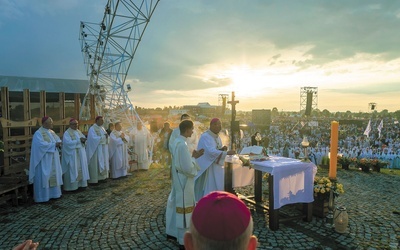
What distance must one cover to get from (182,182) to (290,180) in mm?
2509

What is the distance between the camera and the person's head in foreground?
4.10 feet

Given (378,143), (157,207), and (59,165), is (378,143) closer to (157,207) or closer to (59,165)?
(157,207)

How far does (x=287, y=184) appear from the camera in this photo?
5844mm

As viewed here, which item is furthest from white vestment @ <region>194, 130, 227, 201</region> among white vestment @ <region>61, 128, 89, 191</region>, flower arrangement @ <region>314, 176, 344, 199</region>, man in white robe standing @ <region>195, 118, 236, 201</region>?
white vestment @ <region>61, 128, 89, 191</region>

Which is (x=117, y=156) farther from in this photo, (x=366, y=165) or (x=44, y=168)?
(x=366, y=165)

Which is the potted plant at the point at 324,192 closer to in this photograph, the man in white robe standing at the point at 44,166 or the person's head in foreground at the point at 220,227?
the person's head in foreground at the point at 220,227

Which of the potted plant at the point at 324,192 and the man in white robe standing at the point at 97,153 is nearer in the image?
the potted plant at the point at 324,192

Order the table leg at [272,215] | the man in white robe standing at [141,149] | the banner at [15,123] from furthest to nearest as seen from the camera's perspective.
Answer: the man in white robe standing at [141,149] < the banner at [15,123] < the table leg at [272,215]

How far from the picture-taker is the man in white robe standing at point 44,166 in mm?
7629

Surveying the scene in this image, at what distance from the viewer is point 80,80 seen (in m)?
27.7

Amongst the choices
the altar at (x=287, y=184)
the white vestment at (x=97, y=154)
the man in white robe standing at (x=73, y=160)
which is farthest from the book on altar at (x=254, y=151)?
the white vestment at (x=97, y=154)

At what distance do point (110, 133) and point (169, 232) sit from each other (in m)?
6.83

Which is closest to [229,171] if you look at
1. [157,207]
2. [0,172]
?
[157,207]

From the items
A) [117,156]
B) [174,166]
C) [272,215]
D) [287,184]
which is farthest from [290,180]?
[117,156]
